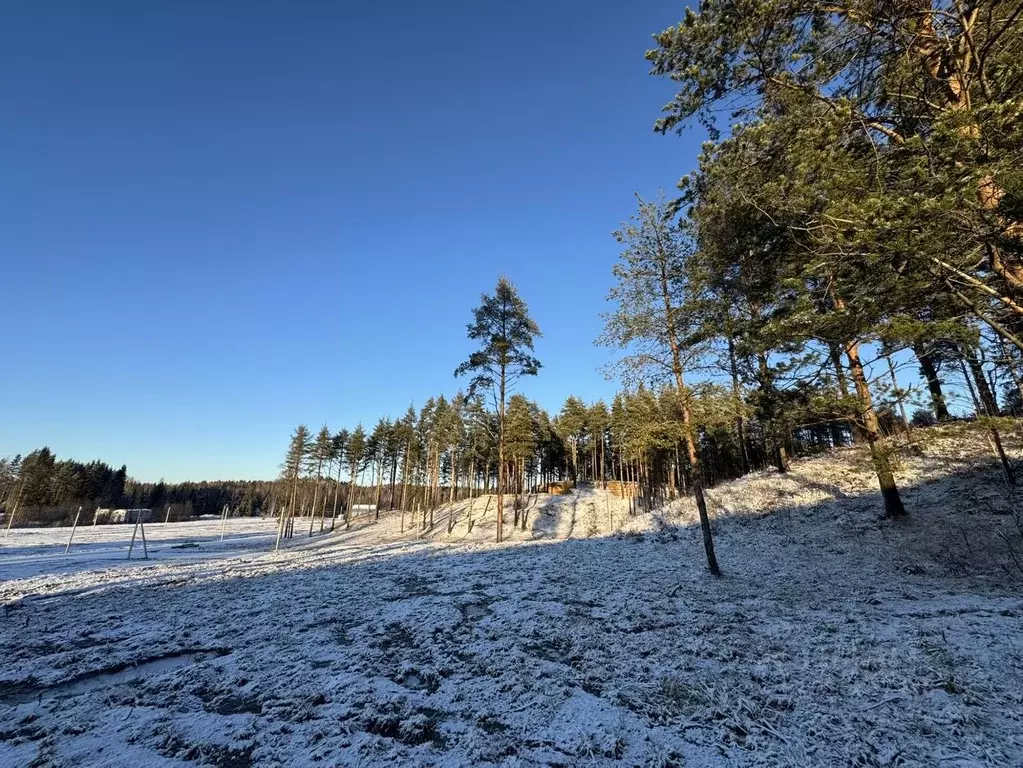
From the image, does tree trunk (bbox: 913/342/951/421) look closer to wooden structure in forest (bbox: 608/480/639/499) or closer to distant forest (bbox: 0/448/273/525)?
wooden structure in forest (bbox: 608/480/639/499)

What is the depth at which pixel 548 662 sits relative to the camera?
577 cm

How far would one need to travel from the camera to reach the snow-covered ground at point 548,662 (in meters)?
3.84

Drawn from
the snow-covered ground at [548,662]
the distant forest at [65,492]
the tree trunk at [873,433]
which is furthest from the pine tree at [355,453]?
the tree trunk at [873,433]

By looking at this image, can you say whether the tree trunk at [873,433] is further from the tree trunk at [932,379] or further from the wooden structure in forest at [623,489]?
the wooden structure in forest at [623,489]

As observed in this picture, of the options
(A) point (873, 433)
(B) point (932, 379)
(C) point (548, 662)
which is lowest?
(C) point (548, 662)

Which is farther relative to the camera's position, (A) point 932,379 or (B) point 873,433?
(B) point 873,433

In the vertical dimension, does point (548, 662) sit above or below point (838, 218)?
below

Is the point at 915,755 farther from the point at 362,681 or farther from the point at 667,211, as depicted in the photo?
the point at 667,211

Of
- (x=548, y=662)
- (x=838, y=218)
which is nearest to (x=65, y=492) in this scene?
(x=548, y=662)

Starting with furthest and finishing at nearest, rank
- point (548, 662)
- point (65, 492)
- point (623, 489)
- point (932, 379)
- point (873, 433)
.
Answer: point (65, 492), point (623, 489), point (873, 433), point (932, 379), point (548, 662)

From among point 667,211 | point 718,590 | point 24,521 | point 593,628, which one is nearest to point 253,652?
point 593,628

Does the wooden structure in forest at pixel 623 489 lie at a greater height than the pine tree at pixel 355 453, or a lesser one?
lesser

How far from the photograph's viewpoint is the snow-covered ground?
12.6 ft

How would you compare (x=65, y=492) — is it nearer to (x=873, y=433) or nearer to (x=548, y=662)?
(x=548, y=662)
